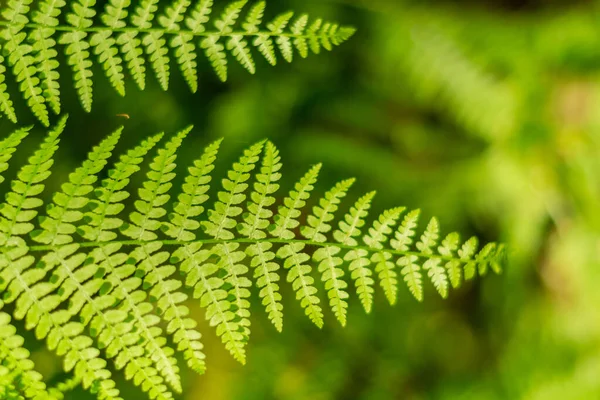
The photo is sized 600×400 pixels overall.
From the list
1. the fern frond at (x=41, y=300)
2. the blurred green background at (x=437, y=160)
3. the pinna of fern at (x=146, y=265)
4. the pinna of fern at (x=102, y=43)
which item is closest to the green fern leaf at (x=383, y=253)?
the pinna of fern at (x=146, y=265)

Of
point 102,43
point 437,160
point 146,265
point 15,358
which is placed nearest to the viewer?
point 15,358

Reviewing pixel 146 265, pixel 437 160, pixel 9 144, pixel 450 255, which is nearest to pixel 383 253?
pixel 450 255

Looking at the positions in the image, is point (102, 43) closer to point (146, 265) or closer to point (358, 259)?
point (146, 265)

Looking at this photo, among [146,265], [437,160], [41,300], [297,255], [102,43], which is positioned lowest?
[41,300]

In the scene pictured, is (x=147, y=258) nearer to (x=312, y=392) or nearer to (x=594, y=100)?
(x=312, y=392)

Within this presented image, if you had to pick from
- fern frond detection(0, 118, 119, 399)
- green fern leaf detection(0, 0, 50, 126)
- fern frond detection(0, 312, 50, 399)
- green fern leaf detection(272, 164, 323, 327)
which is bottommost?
fern frond detection(0, 312, 50, 399)

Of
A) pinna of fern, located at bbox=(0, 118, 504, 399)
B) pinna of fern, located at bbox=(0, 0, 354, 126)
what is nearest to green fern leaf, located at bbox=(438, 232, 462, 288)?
pinna of fern, located at bbox=(0, 118, 504, 399)

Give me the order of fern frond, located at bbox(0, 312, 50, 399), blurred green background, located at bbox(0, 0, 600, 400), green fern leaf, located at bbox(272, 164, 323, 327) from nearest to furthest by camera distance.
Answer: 1. fern frond, located at bbox(0, 312, 50, 399)
2. green fern leaf, located at bbox(272, 164, 323, 327)
3. blurred green background, located at bbox(0, 0, 600, 400)

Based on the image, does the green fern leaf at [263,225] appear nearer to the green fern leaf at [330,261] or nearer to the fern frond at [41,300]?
the green fern leaf at [330,261]

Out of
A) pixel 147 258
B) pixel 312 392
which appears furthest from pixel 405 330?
pixel 147 258

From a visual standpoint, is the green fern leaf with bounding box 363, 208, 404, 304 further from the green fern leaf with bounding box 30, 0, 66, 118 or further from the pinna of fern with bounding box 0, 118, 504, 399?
the green fern leaf with bounding box 30, 0, 66, 118
